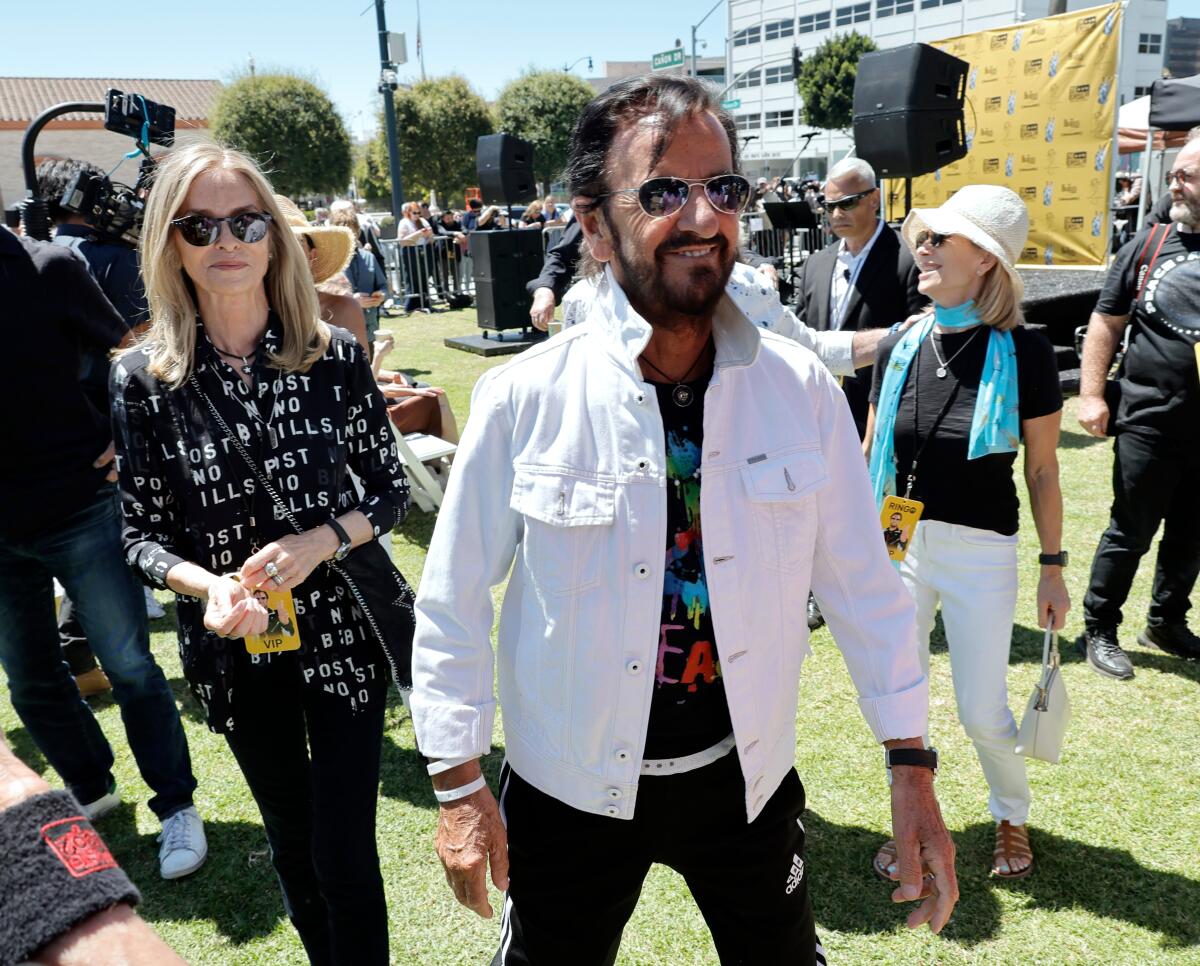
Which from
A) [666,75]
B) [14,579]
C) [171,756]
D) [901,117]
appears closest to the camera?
[666,75]

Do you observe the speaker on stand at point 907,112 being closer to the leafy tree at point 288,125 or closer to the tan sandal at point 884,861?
the tan sandal at point 884,861

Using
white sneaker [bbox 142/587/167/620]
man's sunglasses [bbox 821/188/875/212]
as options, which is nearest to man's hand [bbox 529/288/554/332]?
man's sunglasses [bbox 821/188/875/212]

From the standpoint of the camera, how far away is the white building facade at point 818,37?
202 feet

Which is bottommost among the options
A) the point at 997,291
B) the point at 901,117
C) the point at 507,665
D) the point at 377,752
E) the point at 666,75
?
the point at 377,752

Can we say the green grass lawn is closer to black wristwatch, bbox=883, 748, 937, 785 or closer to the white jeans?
the white jeans

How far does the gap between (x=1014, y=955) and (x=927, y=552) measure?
3.97 feet

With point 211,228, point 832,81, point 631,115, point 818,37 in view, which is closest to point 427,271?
point 211,228

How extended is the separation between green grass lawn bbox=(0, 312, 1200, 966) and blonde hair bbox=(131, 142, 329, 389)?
1.45 metres

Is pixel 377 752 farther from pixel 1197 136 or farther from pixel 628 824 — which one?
pixel 1197 136

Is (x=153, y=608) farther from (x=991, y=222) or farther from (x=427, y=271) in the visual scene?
(x=427, y=271)

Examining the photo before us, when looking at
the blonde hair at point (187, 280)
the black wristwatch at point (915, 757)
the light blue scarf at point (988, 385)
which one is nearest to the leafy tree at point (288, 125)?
the blonde hair at point (187, 280)

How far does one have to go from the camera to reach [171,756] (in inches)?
127

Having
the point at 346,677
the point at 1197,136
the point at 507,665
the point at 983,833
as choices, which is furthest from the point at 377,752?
the point at 1197,136

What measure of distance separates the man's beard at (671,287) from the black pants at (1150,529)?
10.7 ft
